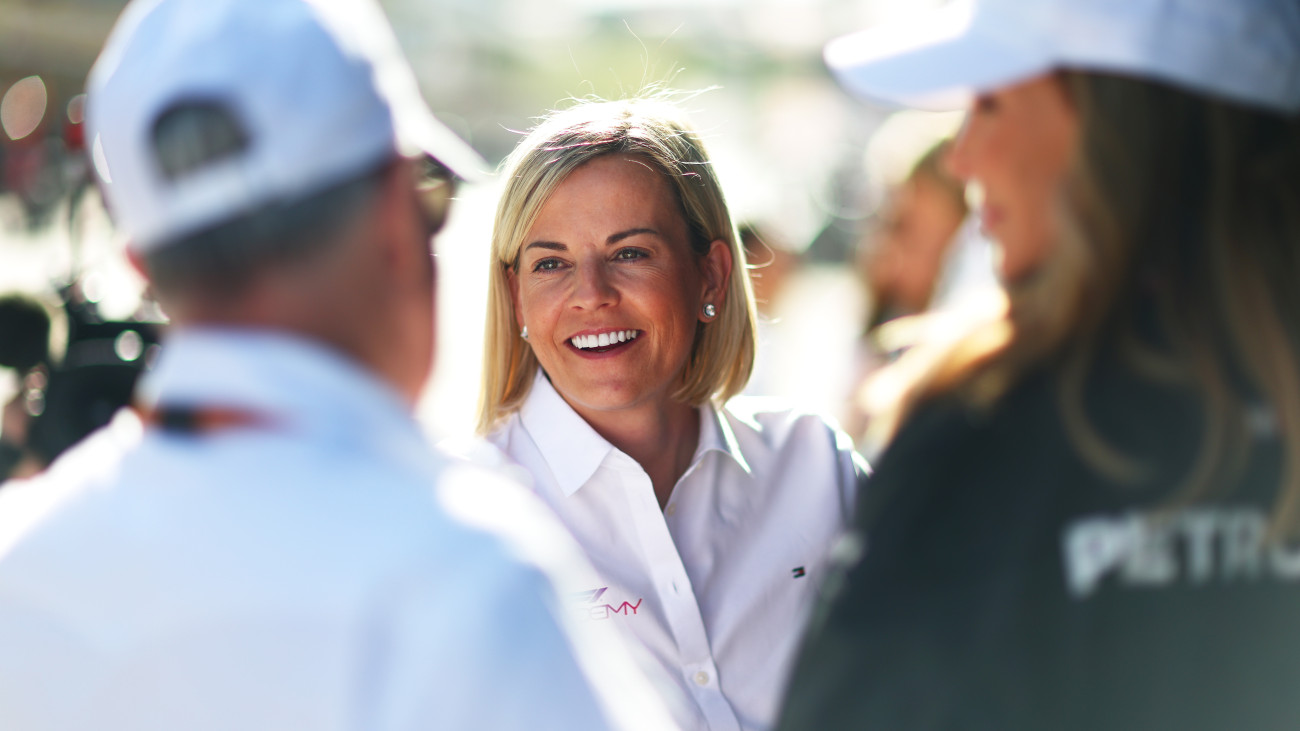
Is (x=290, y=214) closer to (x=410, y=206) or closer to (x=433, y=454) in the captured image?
(x=410, y=206)

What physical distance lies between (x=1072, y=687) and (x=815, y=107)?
161ft

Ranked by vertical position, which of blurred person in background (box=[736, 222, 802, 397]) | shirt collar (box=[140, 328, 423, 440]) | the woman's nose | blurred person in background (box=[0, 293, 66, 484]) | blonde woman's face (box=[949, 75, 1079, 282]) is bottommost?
blurred person in background (box=[736, 222, 802, 397])

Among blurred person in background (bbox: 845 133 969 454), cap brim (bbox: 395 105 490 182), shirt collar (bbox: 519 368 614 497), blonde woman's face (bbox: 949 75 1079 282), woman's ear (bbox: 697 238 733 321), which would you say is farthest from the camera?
blurred person in background (bbox: 845 133 969 454)

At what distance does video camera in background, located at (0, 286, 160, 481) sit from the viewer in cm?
305

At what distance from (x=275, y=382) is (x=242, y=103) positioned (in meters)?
0.26

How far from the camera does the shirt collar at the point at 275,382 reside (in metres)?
1.02

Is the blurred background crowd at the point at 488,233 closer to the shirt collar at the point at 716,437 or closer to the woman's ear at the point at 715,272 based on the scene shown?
the woman's ear at the point at 715,272

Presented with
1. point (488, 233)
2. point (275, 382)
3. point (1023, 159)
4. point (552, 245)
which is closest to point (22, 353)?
point (488, 233)

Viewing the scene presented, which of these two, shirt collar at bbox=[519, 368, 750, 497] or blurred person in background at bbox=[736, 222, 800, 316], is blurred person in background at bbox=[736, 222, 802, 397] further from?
shirt collar at bbox=[519, 368, 750, 497]

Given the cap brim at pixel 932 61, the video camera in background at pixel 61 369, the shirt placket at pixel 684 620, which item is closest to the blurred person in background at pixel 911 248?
the shirt placket at pixel 684 620

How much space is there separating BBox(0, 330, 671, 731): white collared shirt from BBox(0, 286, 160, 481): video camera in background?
7.18 feet

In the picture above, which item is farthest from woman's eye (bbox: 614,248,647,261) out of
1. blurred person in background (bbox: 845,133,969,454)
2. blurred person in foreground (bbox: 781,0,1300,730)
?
blurred person in background (bbox: 845,133,969,454)

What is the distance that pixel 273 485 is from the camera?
0.98m

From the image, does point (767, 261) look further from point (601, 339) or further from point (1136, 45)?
point (1136, 45)
